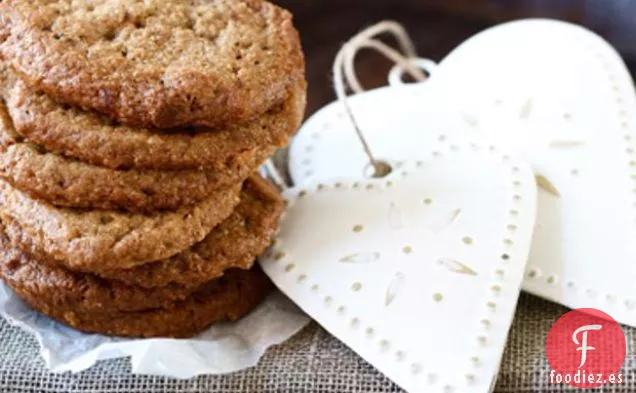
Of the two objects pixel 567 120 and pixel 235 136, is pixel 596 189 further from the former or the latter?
pixel 235 136

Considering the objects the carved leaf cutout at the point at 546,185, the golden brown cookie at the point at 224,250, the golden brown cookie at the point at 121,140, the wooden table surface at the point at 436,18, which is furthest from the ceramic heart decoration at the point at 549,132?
the wooden table surface at the point at 436,18

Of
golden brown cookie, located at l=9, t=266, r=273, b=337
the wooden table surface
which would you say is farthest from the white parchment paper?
the wooden table surface

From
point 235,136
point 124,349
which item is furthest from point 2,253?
point 235,136

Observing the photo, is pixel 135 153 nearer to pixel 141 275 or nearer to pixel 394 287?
pixel 141 275

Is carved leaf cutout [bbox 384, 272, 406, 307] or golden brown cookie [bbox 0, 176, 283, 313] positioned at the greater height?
golden brown cookie [bbox 0, 176, 283, 313]

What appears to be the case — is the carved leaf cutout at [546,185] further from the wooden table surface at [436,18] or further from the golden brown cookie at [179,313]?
the wooden table surface at [436,18]

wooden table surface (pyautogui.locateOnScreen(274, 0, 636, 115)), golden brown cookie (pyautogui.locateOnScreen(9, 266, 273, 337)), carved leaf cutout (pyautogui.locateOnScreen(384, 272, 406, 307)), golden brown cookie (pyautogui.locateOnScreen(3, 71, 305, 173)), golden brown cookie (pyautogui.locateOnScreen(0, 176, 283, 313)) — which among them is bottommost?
wooden table surface (pyautogui.locateOnScreen(274, 0, 636, 115))

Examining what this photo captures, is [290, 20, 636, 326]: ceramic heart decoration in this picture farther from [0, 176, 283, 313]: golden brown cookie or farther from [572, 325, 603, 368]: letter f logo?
[0, 176, 283, 313]: golden brown cookie
